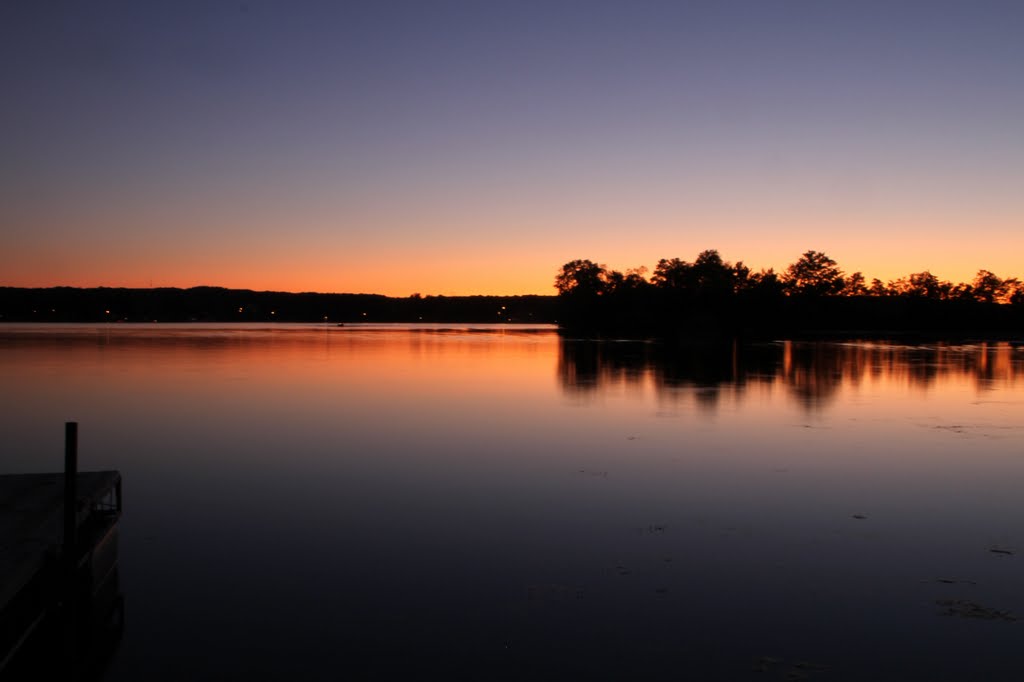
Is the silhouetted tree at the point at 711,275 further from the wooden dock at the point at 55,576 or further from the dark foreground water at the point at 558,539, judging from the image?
the wooden dock at the point at 55,576

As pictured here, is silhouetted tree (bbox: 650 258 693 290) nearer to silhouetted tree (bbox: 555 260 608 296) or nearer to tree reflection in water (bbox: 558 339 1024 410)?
silhouetted tree (bbox: 555 260 608 296)

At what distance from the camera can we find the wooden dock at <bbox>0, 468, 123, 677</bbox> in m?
6.62

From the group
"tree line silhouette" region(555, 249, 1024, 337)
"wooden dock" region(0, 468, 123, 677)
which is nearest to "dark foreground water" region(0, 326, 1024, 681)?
"wooden dock" region(0, 468, 123, 677)

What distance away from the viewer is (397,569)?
943cm

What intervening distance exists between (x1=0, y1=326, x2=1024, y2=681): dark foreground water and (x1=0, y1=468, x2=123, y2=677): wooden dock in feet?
1.32

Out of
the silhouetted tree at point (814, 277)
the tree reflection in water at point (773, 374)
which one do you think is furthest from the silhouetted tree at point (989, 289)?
the tree reflection in water at point (773, 374)

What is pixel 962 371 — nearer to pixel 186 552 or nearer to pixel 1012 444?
pixel 1012 444

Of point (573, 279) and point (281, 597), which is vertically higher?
point (573, 279)

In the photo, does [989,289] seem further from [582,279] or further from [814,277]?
[582,279]

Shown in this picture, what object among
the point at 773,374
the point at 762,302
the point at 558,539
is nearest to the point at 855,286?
the point at 762,302

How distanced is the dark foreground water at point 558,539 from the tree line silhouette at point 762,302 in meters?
112

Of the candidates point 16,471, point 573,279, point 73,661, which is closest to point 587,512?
point 73,661

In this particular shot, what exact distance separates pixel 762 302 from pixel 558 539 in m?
133

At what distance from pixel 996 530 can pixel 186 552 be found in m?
11.7
